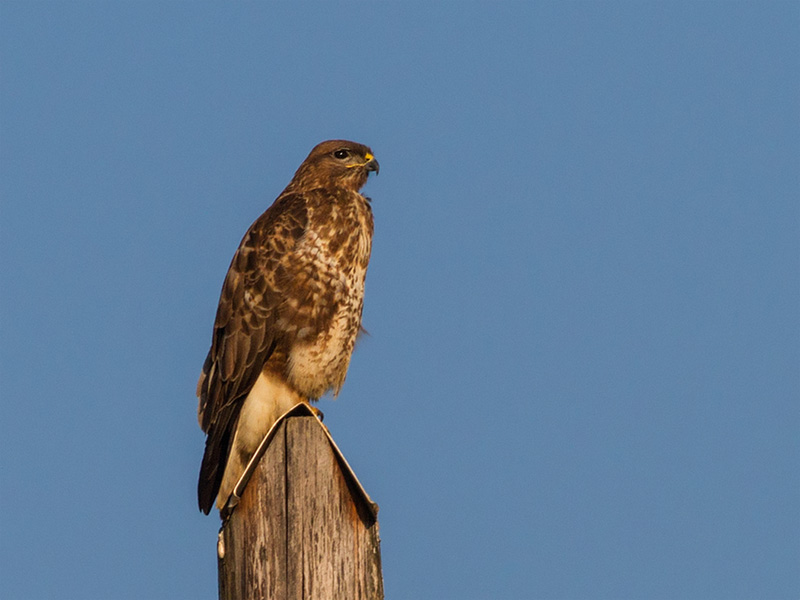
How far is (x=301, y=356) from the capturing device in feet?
19.4

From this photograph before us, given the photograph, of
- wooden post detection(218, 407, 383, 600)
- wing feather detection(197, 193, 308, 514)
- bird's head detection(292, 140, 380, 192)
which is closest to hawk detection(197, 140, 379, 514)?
wing feather detection(197, 193, 308, 514)

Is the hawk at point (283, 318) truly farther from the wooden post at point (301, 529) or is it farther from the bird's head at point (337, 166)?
the wooden post at point (301, 529)

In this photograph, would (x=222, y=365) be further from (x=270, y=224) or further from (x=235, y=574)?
(x=235, y=574)

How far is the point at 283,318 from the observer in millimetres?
5852

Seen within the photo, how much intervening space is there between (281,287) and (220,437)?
904 mm

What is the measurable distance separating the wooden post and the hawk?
228cm

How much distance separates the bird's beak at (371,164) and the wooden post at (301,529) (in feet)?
11.8

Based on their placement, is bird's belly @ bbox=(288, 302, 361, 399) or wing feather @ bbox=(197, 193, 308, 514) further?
bird's belly @ bbox=(288, 302, 361, 399)

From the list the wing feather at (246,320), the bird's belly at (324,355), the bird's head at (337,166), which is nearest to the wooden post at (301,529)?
the wing feather at (246,320)

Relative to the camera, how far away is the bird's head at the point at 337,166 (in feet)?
21.7

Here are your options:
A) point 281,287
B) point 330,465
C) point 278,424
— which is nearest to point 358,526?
point 330,465

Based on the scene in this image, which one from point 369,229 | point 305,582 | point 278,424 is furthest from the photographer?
point 369,229

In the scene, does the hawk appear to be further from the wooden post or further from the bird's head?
the wooden post

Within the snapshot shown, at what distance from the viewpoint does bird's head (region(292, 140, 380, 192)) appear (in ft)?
21.7
